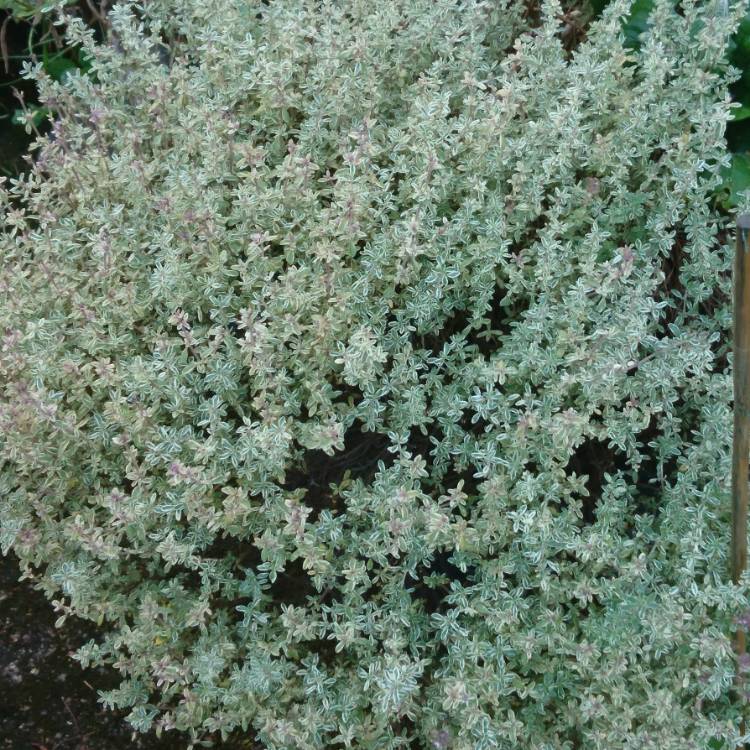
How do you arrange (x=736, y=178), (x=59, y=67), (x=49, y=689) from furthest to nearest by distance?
(x=59, y=67), (x=49, y=689), (x=736, y=178)

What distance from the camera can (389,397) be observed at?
2033 millimetres

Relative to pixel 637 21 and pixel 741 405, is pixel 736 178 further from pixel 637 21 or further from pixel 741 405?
pixel 741 405

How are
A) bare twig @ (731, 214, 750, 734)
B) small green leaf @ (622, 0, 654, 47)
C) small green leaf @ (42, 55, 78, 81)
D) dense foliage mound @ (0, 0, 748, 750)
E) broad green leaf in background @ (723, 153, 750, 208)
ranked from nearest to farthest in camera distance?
bare twig @ (731, 214, 750, 734) → dense foliage mound @ (0, 0, 748, 750) → broad green leaf in background @ (723, 153, 750, 208) → small green leaf @ (622, 0, 654, 47) → small green leaf @ (42, 55, 78, 81)

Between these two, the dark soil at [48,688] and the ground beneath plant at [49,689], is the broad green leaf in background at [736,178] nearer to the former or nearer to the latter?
the ground beneath plant at [49,689]

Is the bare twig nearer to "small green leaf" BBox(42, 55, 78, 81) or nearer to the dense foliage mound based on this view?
the dense foliage mound

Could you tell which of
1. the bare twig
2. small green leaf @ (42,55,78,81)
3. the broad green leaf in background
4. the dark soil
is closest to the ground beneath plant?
the dark soil

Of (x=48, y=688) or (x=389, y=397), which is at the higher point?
(x=389, y=397)

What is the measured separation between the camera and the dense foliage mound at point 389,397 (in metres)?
1.71

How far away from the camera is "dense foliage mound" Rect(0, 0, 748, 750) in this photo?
1707 mm

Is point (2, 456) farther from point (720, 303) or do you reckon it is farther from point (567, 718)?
point (720, 303)

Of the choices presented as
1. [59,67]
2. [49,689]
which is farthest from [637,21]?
[49,689]

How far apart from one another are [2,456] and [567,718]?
1286mm

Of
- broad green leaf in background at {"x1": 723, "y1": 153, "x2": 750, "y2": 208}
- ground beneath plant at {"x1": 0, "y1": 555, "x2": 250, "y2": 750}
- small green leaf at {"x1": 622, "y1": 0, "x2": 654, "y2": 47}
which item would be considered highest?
small green leaf at {"x1": 622, "y1": 0, "x2": 654, "y2": 47}

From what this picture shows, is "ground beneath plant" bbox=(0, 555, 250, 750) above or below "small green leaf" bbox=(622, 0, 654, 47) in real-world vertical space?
below
